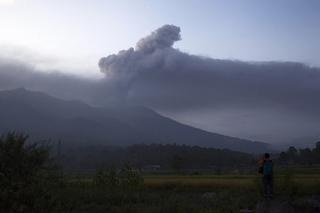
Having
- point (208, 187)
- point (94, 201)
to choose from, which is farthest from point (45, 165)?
point (208, 187)

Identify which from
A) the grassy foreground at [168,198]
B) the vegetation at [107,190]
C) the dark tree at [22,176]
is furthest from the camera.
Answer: the grassy foreground at [168,198]

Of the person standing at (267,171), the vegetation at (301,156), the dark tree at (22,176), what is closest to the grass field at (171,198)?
the person standing at (267,171)

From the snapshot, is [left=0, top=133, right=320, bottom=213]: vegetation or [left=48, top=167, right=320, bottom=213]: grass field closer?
[left=0, top=133, right=320, bottom=213]: vegetation

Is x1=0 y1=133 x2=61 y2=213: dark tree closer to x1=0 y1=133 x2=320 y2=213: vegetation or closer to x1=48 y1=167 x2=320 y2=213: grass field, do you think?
x1=0 y1=133 x2=320 y2=213: vegetation

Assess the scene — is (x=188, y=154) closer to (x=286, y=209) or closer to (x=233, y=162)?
(x=233, y=162)

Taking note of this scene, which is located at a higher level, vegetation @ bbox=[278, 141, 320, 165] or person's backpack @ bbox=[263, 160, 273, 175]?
vegetation @ bbox=[278, 141, 320, 165]

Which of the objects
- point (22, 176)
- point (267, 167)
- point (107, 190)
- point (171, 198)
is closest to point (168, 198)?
point (171, 198)

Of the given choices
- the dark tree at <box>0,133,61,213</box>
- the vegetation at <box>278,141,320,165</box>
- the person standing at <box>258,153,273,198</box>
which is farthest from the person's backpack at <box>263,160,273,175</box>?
the vegetation at <box>278,141,320,165</box>

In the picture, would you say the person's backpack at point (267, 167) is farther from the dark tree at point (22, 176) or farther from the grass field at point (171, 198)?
the dark tree at point (22, 176)

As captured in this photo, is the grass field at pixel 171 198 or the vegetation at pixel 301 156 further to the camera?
the vegetation at pixel 301 156

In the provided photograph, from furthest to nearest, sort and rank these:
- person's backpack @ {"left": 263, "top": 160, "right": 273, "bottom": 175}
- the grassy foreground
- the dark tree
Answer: person's backpack @ {"left": 263, "top": 160, "right": 273, "bottom": 175} < the grassy foreground < the dark tree

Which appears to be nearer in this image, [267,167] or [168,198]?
[267,167]

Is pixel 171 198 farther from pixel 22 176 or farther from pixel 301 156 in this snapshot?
pixel 301 156

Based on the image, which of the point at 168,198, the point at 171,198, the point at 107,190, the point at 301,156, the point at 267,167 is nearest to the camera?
the point at 267,167
